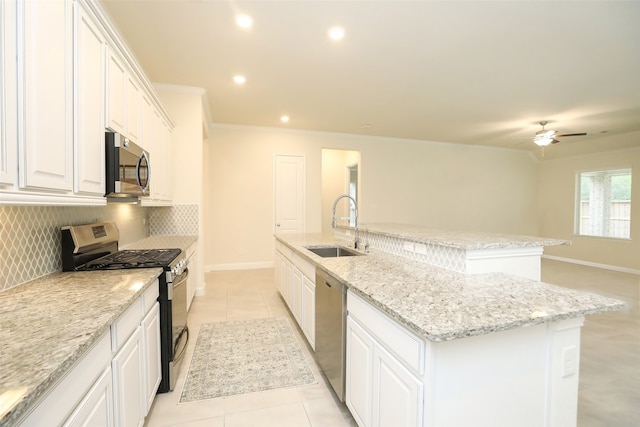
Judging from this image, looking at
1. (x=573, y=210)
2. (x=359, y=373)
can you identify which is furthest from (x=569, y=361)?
(x=573, y=210)

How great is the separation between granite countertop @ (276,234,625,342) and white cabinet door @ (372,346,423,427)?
0.22 meters

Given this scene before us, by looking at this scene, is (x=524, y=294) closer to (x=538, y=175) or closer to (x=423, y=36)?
(x=423, y=36)

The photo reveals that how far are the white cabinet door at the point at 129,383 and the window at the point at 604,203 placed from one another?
852 cm

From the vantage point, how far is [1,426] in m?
0.60

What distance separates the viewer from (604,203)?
6496 mm

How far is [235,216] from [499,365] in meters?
5.17

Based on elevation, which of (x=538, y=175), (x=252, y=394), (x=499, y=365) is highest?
(x=538, y=175)

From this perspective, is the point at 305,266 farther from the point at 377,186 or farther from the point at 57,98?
the point at 377,186

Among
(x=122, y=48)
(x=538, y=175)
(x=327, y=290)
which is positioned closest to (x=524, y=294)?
(x=327, y=290)

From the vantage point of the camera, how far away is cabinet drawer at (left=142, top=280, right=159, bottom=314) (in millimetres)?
1652

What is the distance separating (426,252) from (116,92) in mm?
2371

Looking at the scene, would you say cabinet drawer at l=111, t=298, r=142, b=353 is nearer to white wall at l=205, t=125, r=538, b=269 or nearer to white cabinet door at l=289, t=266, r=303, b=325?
white cabinet door at l=289, t=266, r=303, b=325

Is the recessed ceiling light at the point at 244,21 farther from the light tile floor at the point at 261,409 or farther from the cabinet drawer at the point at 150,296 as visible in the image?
the light tile floor at the point at 261,409

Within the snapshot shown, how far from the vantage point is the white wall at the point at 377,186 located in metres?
5.64
